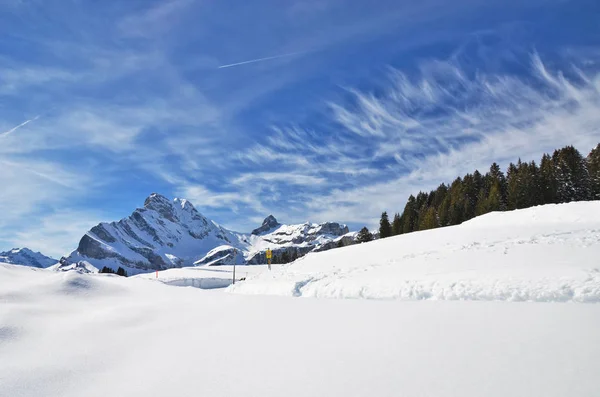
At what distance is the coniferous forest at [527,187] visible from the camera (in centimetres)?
4756

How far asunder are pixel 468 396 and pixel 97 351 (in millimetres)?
5936

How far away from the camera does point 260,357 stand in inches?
213

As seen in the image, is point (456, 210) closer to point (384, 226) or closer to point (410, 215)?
point (410, 215)

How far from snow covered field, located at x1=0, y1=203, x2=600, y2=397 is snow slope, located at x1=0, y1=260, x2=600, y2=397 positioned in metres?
0.02

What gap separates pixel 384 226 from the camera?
68438mm

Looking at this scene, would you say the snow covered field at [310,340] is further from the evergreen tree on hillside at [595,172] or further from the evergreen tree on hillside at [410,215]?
the evergreen tree on hillside at [410,215]

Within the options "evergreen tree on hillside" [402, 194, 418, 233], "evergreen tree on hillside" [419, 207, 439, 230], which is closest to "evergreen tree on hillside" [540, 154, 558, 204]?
"evergreen tree on hillside" [419, 207, 439, 230]

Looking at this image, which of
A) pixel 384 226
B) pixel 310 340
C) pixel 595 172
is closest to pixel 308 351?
pixel 310 340

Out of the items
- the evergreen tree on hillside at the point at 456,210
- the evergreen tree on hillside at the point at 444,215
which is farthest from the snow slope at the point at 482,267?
the evergreen tree on hillside at the point at 444,215

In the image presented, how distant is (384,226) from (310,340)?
6460 cm

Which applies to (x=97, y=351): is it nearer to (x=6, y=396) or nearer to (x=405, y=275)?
(x=6, y=396)

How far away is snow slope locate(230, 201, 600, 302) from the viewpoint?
10359 mm

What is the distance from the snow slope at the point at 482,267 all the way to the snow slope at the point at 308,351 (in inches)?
146

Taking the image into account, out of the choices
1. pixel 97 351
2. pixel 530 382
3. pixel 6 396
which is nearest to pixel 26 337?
pixel 97 351
